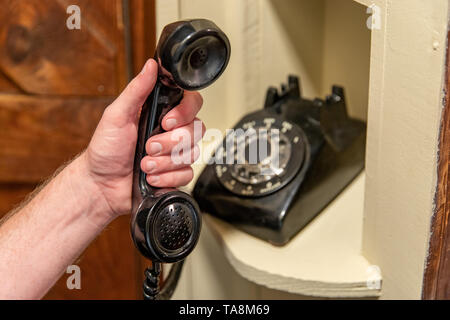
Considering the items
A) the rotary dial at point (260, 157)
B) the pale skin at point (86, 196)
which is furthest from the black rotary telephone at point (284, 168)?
the pale skin at point (86, 196)

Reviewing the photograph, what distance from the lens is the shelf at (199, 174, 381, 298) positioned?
32.3 inches

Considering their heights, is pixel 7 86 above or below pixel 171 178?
above

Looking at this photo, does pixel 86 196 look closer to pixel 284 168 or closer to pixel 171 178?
pixel 171 178

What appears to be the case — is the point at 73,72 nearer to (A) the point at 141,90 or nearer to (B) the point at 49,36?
(B) the point at 49,36

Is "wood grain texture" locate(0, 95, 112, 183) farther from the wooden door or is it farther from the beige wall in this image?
the beige wall

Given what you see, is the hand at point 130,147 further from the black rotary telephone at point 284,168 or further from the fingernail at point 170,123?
the black rotary telephone at point 284,168

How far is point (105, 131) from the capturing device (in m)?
0.81

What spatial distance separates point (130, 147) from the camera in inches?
32.8

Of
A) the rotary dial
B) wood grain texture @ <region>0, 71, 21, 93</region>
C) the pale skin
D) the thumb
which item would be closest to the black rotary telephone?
the rotary dial

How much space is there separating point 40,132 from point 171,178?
41cm

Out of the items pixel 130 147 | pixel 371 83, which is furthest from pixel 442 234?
pixel 130 147

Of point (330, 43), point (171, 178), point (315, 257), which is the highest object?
point (330, 43)

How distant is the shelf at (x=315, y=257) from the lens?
2.69 ft

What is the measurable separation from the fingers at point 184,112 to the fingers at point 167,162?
0.15 feet
